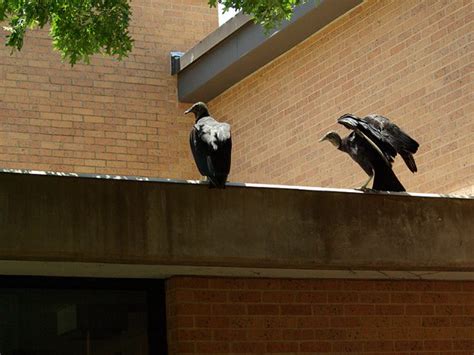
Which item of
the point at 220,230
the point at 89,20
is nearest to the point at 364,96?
the point at 89,20

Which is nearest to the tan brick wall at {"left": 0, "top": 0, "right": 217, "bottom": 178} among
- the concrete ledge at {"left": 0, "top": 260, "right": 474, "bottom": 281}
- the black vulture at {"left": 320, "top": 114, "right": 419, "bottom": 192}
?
the black vulture at {"left": 320, "top": 114, "right": 419, "bottom": 192}

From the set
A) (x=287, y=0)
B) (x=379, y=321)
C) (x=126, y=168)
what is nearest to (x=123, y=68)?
(x=126, y=168)

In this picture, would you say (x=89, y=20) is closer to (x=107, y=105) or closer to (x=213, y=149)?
(x=213, y=149)

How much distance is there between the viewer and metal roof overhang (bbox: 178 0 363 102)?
569 inches

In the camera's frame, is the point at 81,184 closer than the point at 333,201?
Yes

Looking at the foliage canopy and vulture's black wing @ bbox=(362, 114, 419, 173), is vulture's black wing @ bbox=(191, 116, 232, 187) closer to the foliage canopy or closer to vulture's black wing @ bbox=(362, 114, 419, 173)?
vulture's black wing @ bbox=(362, 114, 419, 173)

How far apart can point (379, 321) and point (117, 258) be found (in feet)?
9.30

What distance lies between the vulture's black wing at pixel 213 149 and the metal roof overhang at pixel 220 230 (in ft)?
0.45

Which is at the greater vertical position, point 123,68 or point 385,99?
point 123,68

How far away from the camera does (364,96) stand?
14023 millimetres

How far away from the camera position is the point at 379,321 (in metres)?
9.76

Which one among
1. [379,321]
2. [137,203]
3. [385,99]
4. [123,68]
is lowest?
[379,321]

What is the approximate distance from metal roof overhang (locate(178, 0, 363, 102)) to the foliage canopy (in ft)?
9.85

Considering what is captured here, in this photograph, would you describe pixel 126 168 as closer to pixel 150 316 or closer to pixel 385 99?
pixel 385 99
